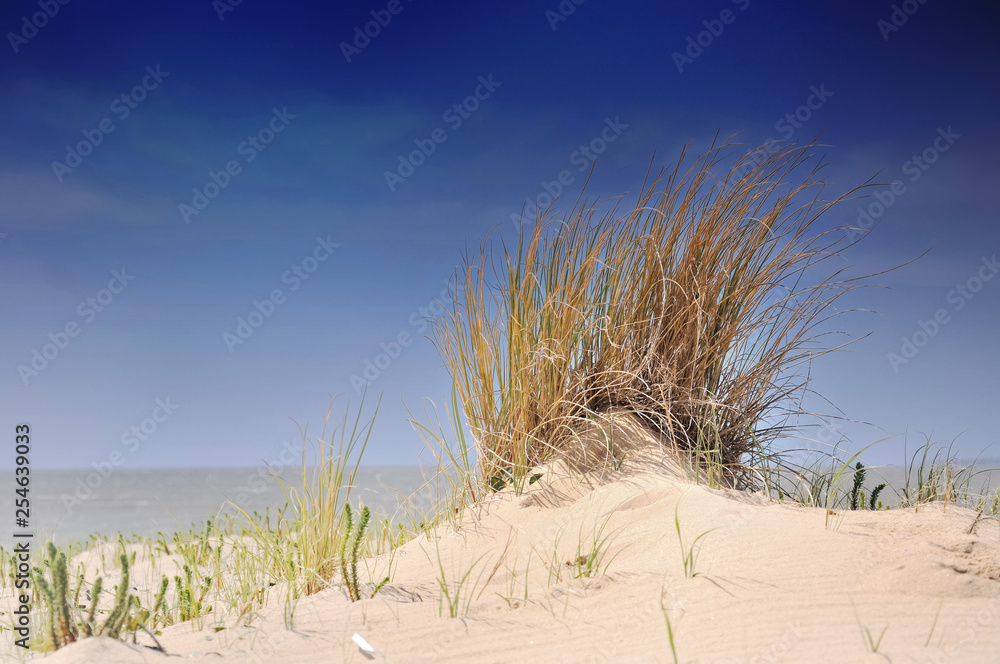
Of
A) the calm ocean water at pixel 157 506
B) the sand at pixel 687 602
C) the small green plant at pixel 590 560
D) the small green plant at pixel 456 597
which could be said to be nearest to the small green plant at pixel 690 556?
the sand at pixel 687 602

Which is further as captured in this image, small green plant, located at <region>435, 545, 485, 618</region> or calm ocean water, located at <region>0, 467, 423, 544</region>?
calm ocean water, located at <region>0, 467, 423, 544</region>

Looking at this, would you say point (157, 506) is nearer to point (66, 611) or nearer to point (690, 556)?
point (66, 611)

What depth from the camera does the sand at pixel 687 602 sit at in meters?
1.68

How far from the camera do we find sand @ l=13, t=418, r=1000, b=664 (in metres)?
1.68

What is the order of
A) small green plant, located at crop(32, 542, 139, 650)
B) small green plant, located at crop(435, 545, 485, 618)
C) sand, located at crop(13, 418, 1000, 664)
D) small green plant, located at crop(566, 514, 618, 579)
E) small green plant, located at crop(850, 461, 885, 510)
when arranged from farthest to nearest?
1. small green plant, located at crop(850, 461, 885, 510)
2. small green plant, located at crop(566, 514, 618, 579)
3. small green plant, located at crop(435, 545, 485, 618)
4. small green plant, located at crop(32, 542, 139, 650)
5. sand, located at crop(13, 418, 1000, 664)

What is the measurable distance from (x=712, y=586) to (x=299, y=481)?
1.98 m

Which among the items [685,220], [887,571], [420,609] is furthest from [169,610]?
[685,220]

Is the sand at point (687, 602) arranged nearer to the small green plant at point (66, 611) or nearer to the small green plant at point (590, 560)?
the small green plant at point (590, 560)

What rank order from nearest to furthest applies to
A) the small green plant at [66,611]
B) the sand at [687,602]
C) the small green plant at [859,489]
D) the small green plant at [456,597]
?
1. the sand at [687,602]
2. the small green plant at [66,611]
3. the small green plant at [456,597]
4. the small green plant at [859,489]

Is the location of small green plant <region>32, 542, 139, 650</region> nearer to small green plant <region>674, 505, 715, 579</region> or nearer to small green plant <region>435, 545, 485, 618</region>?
small green plant <region>435, 545, 485, 618</region>

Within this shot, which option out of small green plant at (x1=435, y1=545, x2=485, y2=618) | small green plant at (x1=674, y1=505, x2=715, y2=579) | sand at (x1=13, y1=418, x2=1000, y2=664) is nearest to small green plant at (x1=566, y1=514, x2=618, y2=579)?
sand at (x1=13, y1=418, x2=1000, y2=664)

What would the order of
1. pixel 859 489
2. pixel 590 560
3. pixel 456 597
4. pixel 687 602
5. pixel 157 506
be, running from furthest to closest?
pixel 157 506
pixel 859 489
pixel 590 560
pixel 456 597
pixel 687 602

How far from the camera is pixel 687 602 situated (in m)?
1.89

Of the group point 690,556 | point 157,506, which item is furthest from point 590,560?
point 157,506
